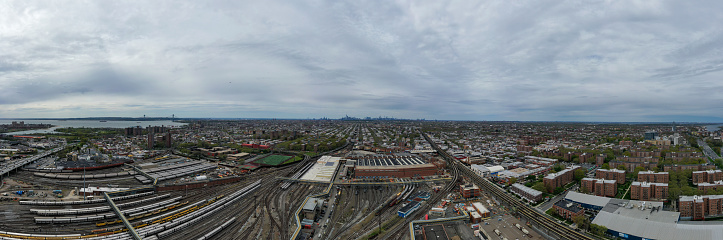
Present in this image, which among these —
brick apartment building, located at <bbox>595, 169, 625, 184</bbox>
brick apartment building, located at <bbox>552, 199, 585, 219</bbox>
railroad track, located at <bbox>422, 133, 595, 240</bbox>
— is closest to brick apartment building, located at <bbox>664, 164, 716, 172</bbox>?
brick apartment building, located at <bbox>595, 169, 625, 184</bbox>

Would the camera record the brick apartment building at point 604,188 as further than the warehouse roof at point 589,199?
Yes

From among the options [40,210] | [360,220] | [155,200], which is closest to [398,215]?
[360,220]

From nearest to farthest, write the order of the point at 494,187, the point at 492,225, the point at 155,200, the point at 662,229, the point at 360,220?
the point at 662,229
the point at 492,225
the point at 360,220
the point at 155,200
the point at 494,187

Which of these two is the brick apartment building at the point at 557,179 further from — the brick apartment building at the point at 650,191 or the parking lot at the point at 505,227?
the parking lot at the point at 505,227

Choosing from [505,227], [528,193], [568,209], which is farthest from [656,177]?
[505,227]

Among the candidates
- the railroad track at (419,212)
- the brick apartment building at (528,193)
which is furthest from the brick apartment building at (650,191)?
the railroad track at (419,212)

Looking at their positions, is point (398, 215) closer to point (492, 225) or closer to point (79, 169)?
point (492, 225)

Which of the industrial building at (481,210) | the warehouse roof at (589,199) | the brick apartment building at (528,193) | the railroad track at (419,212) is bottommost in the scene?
the railroad track at (419,212)
